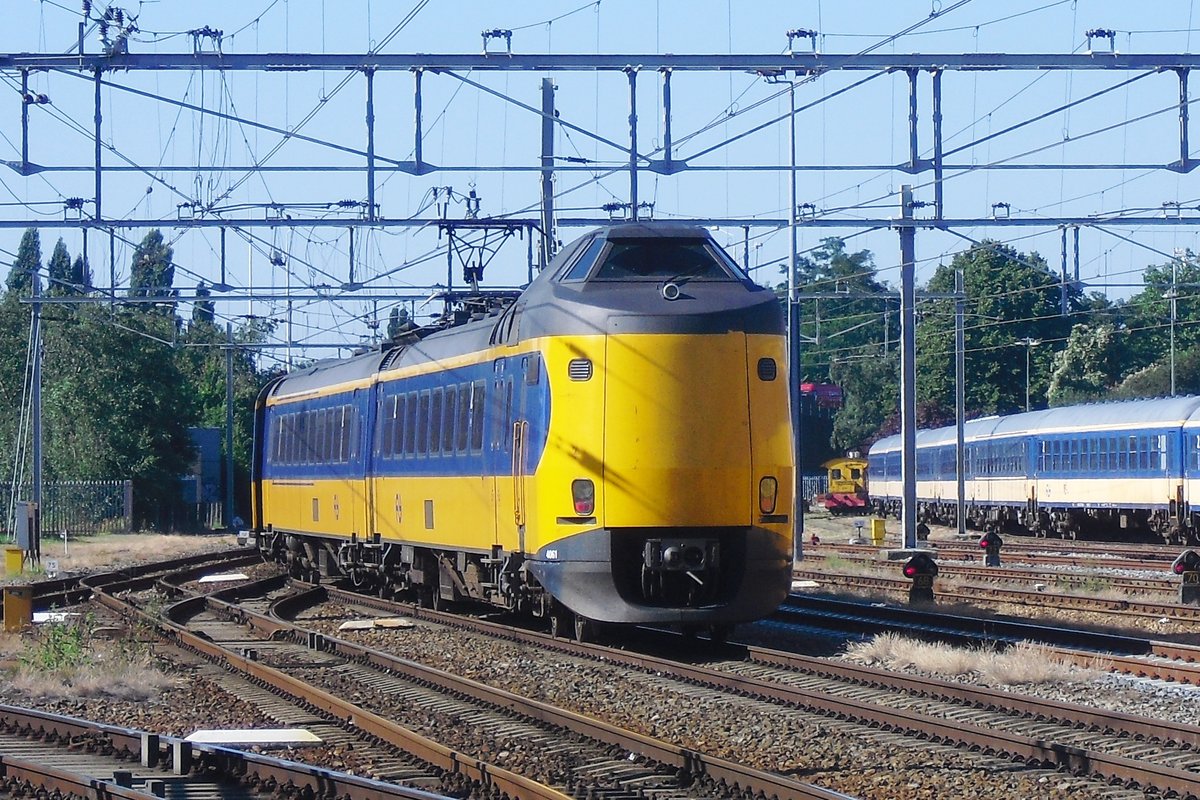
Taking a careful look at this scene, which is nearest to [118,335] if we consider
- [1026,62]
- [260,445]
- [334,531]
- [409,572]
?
[260,445]

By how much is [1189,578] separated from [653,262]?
9.32 m

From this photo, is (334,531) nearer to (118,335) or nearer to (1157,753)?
(1157,753)

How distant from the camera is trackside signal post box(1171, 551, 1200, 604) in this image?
836 inches

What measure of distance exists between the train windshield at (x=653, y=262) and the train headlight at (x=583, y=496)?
77.2 inches

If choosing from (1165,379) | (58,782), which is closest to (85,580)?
(58,782)

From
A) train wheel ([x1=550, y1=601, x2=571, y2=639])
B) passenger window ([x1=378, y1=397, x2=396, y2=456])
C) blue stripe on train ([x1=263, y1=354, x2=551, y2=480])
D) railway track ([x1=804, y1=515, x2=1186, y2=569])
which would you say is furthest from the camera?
railway track ([x1=804, y1=515, x2=1186, y2=569])

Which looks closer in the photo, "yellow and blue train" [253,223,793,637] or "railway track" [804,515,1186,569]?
"yellow and blue train" [253,223,793,637]

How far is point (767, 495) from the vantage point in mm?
15406

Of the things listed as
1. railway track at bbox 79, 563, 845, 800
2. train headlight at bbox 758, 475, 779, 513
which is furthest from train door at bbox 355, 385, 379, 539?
train headlight at bbox 758, 475, 779, 513

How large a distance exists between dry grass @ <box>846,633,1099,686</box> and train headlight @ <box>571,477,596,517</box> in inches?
112

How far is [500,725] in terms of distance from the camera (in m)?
11.6

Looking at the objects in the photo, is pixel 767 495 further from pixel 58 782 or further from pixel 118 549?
pixel 118 549

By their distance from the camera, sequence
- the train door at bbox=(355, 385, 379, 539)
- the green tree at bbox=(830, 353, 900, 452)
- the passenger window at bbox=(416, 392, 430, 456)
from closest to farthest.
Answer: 1. the passenger window at bbox=(416, 392, 430, 456)
2. the train door at bbox=(355, 385, 379, 539)
3. the green tree at bbox=(830, 353, 900, 452)

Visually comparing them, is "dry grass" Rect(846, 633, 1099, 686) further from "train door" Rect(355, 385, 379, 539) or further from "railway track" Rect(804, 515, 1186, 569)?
"railway track" Rect(804, 515, 1186, 569)
